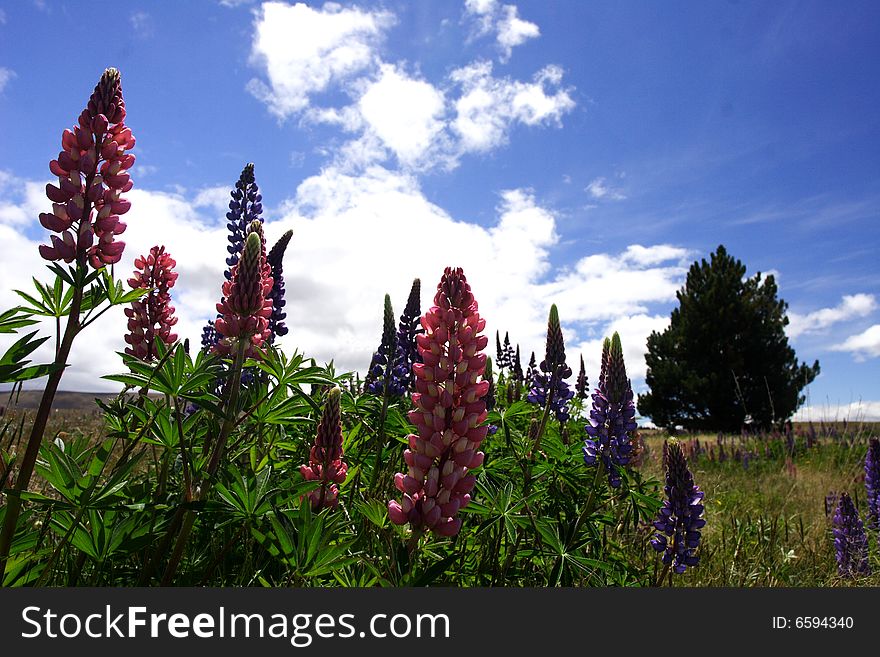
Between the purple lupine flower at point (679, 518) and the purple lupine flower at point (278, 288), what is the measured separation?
3059 millimetres

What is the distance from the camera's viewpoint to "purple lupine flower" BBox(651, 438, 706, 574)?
11.7 feet

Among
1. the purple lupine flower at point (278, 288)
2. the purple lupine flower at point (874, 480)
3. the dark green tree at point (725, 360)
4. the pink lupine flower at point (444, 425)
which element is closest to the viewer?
the pink lupine flower at point (444, 425)

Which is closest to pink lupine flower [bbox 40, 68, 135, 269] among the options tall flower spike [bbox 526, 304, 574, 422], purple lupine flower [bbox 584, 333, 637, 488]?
purple lupine flower [bbox 584, 333, 637, 488]

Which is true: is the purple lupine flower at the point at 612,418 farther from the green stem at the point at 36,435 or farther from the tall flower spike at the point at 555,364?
the green stem at the point at 36,435

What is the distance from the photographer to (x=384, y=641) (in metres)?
2.15

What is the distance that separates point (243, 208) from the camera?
5215 millimetres

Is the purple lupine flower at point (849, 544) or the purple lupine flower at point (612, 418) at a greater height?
the purple lupine flower at point (612, 418)

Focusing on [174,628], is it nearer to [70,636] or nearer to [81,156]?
[70,636]

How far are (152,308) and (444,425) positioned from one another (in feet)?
6.89

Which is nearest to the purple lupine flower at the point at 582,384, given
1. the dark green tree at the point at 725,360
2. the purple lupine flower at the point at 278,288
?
the purple lupine flower at the point at 278,288

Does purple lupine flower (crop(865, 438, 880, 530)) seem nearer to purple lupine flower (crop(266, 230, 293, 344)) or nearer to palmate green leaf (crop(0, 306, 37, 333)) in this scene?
purple lupine flower (crop(266, 230, 293, 344))

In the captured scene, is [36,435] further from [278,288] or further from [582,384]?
[582,384]

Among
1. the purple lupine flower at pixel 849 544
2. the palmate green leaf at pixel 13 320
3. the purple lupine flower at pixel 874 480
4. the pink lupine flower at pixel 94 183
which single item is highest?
the pink lupine flower at pixel 94 183

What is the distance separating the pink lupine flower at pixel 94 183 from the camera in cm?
242
